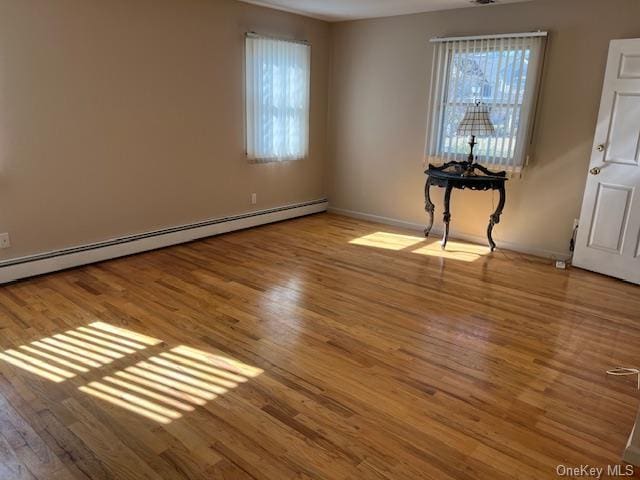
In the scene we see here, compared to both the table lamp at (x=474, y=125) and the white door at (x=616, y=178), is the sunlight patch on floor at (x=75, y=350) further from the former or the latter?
the white door at (x=616, y=178)

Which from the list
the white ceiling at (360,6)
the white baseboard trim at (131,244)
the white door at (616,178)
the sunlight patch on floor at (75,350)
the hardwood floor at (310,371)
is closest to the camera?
the hardwood floor at (310,371)

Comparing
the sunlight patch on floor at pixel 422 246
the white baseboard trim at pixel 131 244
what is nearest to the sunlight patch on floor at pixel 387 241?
the sunlight patch on floor at pixel 422 246

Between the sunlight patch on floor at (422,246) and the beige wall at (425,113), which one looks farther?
the sunlight patch on floor at (422,246)

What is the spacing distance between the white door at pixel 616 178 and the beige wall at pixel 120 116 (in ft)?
10.7

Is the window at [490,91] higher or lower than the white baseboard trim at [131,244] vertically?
higher

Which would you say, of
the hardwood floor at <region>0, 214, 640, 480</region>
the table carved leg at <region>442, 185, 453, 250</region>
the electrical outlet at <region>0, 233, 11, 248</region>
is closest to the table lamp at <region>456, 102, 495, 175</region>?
the table carved leg at <region>442, 185, 453, 250</region>

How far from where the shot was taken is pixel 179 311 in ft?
10.5

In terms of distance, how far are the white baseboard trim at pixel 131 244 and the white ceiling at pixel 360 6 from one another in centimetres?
220

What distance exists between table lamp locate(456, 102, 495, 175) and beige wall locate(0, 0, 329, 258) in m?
2.18

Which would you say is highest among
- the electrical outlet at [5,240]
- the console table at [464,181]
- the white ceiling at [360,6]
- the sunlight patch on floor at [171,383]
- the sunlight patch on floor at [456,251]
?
the white ceiling at [360,6]

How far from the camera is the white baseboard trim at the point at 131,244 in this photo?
12.0 feet

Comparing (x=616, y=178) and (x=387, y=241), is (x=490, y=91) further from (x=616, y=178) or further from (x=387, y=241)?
(x=387, y=241)

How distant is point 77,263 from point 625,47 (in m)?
4.77

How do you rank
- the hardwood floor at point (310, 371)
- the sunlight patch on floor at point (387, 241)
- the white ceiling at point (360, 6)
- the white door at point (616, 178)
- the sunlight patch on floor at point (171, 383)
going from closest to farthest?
1. the hardwood floor at point (310, 371)
2. the sunlight patch on floor at point (171, 383)
3. the white door at point (616, 178)
4. the white ceiling at point (360, 6)
5. the sunlight patch on floor at point (387, 241)
